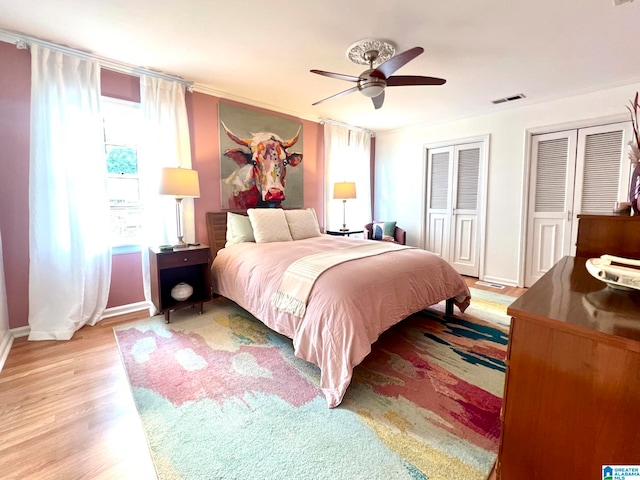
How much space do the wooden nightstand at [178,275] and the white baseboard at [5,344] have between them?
105 centimetres

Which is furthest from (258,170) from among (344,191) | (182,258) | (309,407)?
(309,407)

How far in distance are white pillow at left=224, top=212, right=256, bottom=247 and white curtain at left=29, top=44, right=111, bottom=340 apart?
47.7 inches

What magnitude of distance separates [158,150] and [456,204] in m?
4.37

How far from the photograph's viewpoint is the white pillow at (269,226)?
3.29m

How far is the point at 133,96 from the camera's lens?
300cm

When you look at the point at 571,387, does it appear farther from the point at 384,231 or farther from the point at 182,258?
the point at 384,231

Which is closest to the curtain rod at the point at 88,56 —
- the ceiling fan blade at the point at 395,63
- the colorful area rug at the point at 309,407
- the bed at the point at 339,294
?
the bed at the point at 339,294

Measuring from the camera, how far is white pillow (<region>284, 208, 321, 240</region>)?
3602 mm

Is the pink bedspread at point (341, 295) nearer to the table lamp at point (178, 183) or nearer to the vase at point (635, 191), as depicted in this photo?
the table lamp at point (178, 183)

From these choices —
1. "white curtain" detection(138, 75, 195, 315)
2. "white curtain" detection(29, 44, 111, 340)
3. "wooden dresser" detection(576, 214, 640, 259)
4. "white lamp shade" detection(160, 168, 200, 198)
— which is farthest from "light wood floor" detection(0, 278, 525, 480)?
"wooden dresser" detection(576, 214, 640, 259)

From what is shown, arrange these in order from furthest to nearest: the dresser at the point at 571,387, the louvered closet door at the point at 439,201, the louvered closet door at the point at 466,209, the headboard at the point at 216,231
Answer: the louvered closet door at the point at 439,201 < the louvered closet door at the point at 466,209 < the headboard at the point at 216,231 < the dresser at the point at 571,387

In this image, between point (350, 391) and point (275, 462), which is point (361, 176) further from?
point (275, 462)

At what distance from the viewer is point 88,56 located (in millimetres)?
2648

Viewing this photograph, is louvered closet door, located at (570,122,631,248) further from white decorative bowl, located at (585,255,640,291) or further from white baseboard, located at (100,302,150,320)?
white baseboard, located at (100,302,150,320)
